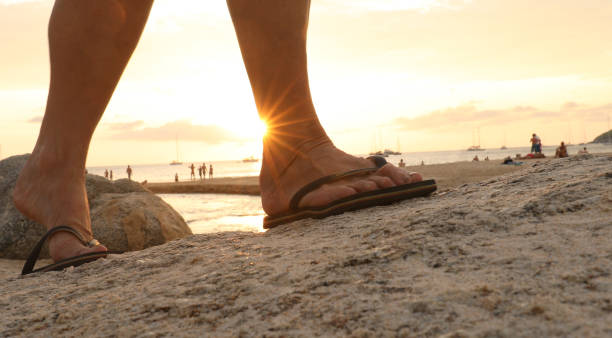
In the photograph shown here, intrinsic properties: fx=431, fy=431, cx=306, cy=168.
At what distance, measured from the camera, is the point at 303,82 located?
1810mm

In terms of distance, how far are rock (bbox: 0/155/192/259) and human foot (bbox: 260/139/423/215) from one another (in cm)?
288

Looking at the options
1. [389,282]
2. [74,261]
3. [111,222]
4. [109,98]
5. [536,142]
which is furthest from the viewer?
[536,142]

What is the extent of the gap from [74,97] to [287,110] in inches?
34.6

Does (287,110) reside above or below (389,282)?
above

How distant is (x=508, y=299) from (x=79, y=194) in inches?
68.2

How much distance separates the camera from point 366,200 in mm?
1648

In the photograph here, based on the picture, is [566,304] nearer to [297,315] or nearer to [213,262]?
[297,315]

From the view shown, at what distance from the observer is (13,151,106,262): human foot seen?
70.0 inches

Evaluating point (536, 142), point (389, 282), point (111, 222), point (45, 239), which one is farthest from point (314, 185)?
point (536, 142)

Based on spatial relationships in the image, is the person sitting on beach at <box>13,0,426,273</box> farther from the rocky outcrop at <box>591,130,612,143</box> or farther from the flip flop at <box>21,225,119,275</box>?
the rocky outcrop at <box>591,130,612,143</box>

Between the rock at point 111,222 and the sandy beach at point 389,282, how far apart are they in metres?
2.93

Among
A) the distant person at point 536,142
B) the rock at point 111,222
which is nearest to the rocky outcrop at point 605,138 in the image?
the distant person at point 536,142

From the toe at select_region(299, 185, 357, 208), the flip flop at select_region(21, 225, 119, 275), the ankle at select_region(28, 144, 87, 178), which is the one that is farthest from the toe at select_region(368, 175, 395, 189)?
the ankle at select_region(28, 144, 87, 178)

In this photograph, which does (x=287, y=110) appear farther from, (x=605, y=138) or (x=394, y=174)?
(x=605, y=138)
